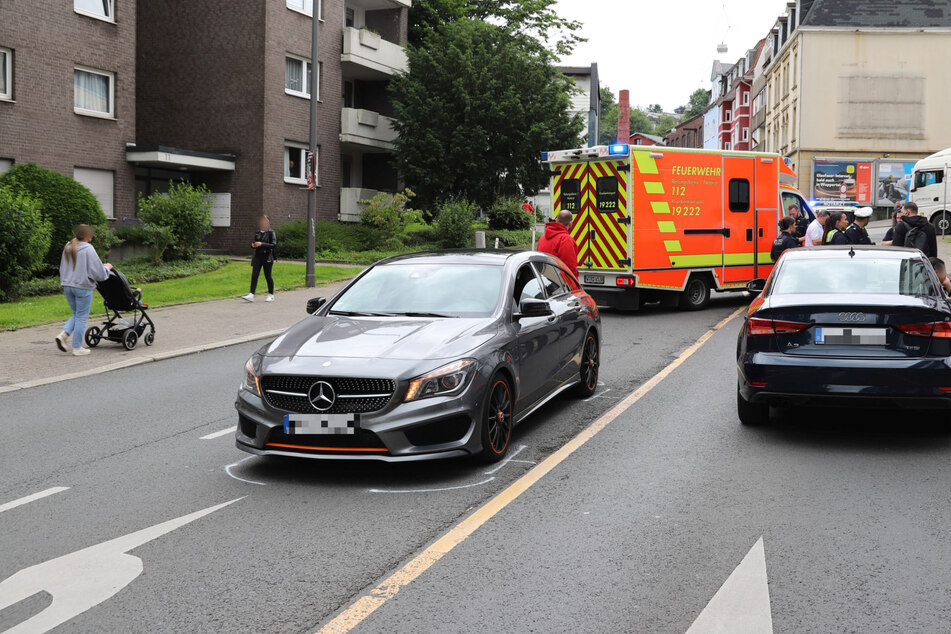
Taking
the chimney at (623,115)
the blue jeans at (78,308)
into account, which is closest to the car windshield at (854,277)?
the blue jeans at (78,308)

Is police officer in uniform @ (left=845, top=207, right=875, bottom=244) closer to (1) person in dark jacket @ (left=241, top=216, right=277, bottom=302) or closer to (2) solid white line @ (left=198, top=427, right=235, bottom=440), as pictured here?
(2) solid white line @ (left=198, top=427, right=235, bottom=440)

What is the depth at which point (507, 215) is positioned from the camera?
38781 millimetres

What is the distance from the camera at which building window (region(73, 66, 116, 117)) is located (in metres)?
26.8

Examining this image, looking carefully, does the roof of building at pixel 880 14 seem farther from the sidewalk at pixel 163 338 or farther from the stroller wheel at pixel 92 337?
the stroller wheel at pixel 92 337

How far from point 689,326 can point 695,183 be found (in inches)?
118

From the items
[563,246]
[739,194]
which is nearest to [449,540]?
[563,246]

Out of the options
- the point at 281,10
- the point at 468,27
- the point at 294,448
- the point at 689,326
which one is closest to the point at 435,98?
the point at 468,27

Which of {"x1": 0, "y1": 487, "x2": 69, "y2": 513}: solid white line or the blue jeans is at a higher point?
the blue jeans

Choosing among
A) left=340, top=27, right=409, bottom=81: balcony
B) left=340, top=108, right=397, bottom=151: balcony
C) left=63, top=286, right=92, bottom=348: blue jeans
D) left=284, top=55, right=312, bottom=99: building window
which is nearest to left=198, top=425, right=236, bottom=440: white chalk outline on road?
left=63, top=286, right=92, bottom=348: blue jeans

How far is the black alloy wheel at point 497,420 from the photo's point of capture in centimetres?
654

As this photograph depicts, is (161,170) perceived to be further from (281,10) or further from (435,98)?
(435,98)

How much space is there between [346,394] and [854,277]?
4207 millimetres

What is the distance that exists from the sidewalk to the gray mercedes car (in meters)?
5.10

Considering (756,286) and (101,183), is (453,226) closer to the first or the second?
(101,183)
